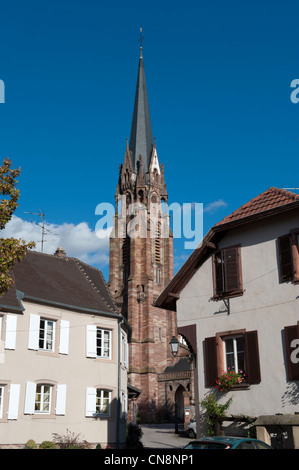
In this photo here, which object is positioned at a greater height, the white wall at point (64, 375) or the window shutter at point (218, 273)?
the window shutter at point (218, 273)

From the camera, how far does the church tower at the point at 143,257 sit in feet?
198

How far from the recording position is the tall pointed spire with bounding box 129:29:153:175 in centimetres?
7932

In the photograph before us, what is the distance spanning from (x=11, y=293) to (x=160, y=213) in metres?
52.7

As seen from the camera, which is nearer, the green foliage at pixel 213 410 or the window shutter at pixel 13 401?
the green foliage at pixel 213 410

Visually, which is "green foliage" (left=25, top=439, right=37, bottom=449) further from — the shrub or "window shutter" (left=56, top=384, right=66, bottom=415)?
"window shutter" (left=56, top=384, right=66, bottom=415)

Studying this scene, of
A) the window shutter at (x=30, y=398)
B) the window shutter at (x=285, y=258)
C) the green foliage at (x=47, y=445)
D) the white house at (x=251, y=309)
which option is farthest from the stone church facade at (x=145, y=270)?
the window shutter at (x=285, y=258)

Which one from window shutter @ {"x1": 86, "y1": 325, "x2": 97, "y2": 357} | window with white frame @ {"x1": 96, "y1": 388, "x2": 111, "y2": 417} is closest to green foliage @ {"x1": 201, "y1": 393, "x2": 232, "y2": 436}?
window shutter @ {"x1": 86, "y1": 325, "x2": 97, "y2": 357}

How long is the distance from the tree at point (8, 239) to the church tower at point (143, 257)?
40913mm

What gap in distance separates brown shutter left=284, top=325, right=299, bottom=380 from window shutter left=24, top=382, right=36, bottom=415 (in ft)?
36.6

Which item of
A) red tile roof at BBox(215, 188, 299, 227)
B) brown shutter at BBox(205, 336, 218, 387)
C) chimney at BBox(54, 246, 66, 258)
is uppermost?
chimney at BBox(54, 246, 66, 258)

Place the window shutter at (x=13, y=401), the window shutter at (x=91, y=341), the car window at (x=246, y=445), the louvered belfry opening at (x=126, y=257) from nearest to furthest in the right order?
the car window at (x=246, y=445) < the window shutter at (x=13, y=401) < the window shutter at (x=91, y=341) < the louvered belfry opening at (x=126, y=257)

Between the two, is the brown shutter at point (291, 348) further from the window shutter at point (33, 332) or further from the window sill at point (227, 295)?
the window shutter at point (33, 332)

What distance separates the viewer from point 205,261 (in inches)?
696
